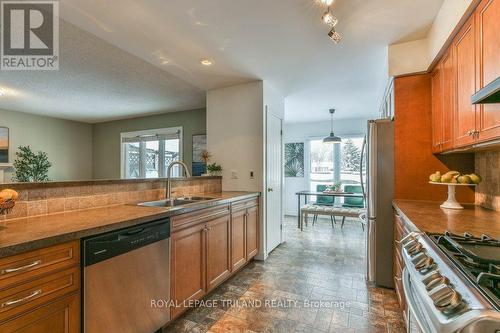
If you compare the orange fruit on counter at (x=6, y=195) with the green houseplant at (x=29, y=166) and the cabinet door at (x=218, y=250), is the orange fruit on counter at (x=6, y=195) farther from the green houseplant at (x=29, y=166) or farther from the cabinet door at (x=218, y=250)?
the green houseplant at (x=29, y=166)

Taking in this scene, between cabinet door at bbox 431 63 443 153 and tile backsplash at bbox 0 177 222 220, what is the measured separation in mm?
2579

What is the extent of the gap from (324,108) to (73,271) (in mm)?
4805

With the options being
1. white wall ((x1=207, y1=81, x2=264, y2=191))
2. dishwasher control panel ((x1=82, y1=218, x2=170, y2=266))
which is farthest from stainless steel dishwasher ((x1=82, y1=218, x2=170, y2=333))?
white wall ((x1=207, y1=81, x2=264, y2=191))

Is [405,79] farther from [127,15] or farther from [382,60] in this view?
[127,15]

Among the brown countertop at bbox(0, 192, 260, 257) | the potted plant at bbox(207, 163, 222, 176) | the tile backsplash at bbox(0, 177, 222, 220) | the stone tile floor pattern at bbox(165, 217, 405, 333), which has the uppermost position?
the potted plant at bbox(207, 163, 222, 176)

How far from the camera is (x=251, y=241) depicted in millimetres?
3047

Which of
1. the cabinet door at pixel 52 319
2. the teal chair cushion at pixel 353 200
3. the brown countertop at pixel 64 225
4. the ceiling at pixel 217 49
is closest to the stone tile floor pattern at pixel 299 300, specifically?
the cabinet door at pixel 52 319

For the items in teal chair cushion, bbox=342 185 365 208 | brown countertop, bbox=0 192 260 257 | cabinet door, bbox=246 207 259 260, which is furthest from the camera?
teal chair cushion, bbox=342 185 365 208

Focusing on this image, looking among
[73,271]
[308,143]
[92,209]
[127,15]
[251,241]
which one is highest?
[127,15]

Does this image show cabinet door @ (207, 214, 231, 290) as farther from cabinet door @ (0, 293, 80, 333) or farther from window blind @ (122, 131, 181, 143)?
window blind @ (122, 131, 181, 143)

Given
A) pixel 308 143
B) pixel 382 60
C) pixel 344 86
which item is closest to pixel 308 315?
pixel 382 60

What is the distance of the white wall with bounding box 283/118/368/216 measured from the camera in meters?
5.92

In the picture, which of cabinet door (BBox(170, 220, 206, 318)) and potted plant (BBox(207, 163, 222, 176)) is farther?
potted plant (BBox(207, 163, 222, 176))

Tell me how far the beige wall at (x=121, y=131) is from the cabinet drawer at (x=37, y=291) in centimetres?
393
